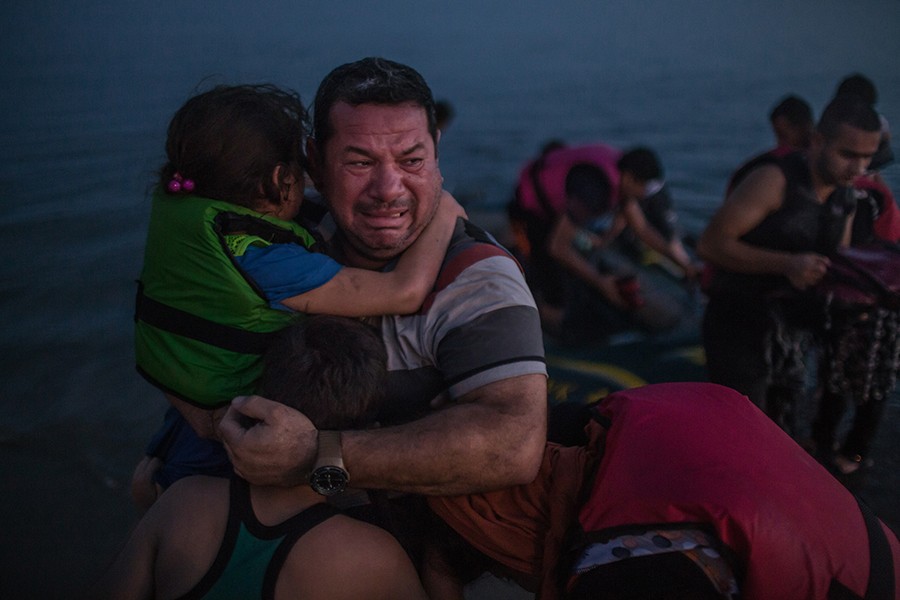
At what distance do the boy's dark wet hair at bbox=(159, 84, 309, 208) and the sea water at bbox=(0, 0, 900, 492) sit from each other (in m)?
0.40

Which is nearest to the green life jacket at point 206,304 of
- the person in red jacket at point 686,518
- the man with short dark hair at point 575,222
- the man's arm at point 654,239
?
the person in red jacket at point 686,518

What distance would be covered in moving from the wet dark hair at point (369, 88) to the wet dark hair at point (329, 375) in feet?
2.23

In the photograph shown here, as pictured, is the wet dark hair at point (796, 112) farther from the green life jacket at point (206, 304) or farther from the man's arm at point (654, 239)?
the green life jacket at point (206, 304)

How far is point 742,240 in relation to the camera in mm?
3582

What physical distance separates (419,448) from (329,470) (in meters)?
0.22

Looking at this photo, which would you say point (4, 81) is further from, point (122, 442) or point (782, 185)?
point (782, 185)

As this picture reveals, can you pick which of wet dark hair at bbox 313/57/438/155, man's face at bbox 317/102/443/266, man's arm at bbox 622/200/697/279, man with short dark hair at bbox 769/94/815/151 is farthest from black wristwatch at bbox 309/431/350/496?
man's arm at bbox 622/200/697/279

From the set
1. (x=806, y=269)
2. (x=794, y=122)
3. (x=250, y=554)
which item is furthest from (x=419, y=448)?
(x=794, y=122)

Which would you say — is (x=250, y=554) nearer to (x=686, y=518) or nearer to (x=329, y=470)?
(x=329, y=470)

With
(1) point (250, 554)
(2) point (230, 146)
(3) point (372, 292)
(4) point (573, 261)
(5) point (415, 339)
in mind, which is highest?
(2) point (230, 146)

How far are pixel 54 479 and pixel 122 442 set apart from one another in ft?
1.57

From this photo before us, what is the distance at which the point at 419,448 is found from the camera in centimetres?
178

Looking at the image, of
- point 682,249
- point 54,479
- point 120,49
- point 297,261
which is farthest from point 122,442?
point 120,49

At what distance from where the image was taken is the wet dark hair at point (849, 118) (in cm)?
340
